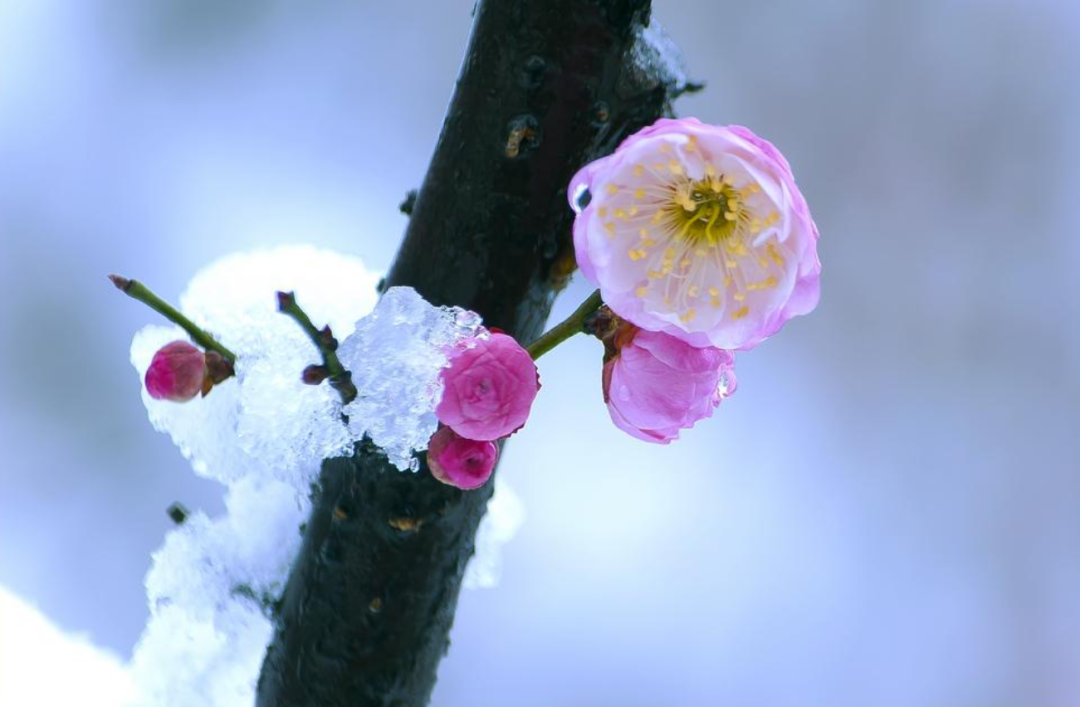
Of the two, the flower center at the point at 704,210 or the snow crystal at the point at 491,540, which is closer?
the flower center at the point at 704,210

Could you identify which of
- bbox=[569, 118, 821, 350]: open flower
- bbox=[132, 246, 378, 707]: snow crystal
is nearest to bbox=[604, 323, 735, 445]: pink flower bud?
bbox=[569, 118, 821, 350]: open flower

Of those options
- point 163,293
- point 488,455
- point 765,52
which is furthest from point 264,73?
point 488,455

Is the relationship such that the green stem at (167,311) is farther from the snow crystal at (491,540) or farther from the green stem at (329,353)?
the snow crystal at (491,540)

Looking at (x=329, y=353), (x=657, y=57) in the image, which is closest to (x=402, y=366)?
(x=329, y=353)

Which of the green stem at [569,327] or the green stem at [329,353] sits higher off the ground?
the green stem at [569,327]

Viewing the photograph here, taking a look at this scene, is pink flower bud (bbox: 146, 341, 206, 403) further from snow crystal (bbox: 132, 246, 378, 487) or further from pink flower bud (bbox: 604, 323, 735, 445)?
pink flower bud (bbox: 604, 323, 735, 445)

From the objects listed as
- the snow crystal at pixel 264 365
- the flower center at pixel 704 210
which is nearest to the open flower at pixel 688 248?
the flower center at pixel 704 210

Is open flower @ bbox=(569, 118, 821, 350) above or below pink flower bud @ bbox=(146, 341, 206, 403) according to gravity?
above
